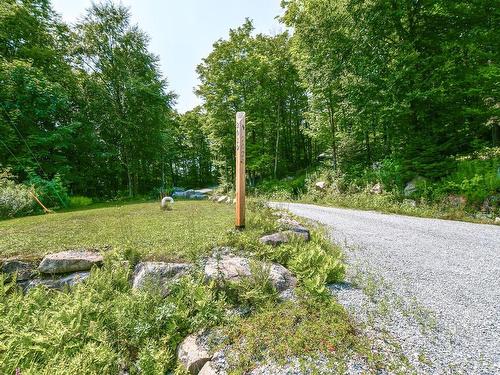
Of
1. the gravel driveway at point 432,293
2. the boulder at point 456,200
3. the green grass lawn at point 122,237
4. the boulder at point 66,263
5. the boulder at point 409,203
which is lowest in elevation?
the gravel driveway at point 432,293

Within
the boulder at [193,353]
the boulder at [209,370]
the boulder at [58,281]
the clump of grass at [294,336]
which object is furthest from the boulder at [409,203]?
the boulder at [58,281]

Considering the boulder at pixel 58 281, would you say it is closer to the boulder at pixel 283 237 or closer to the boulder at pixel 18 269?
the boulder at pixel 18 269

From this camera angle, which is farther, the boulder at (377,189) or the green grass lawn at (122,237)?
the boulder at (377,189)

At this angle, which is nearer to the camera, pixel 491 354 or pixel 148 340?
pixel 491 354

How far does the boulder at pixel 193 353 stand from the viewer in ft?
7.16

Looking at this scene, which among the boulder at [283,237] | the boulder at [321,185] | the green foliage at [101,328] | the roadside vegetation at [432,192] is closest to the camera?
the green foliage at [101,328]

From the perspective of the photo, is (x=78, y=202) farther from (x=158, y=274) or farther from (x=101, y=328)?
(x=101, y=328)

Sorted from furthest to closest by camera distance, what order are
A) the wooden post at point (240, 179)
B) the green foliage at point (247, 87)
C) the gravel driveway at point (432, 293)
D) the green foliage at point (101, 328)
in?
the green foliage at point (247, 87) < the wooden post at point (240, 179) < the green foliage at point (101, 328) < the gravel driveway at point (432, 293)

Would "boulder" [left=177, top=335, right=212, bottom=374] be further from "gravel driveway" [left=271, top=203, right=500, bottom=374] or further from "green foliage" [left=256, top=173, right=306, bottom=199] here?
"green foliage" [left=256, top=173, right=306, bottom=199]

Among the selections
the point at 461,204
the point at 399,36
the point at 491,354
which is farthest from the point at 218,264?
the point at 399,36

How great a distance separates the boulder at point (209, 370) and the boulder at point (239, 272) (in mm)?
937

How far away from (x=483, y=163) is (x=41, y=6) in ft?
74.2

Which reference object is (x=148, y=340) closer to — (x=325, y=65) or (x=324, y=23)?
(x=325, y=65)

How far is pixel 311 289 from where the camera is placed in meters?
2.70
